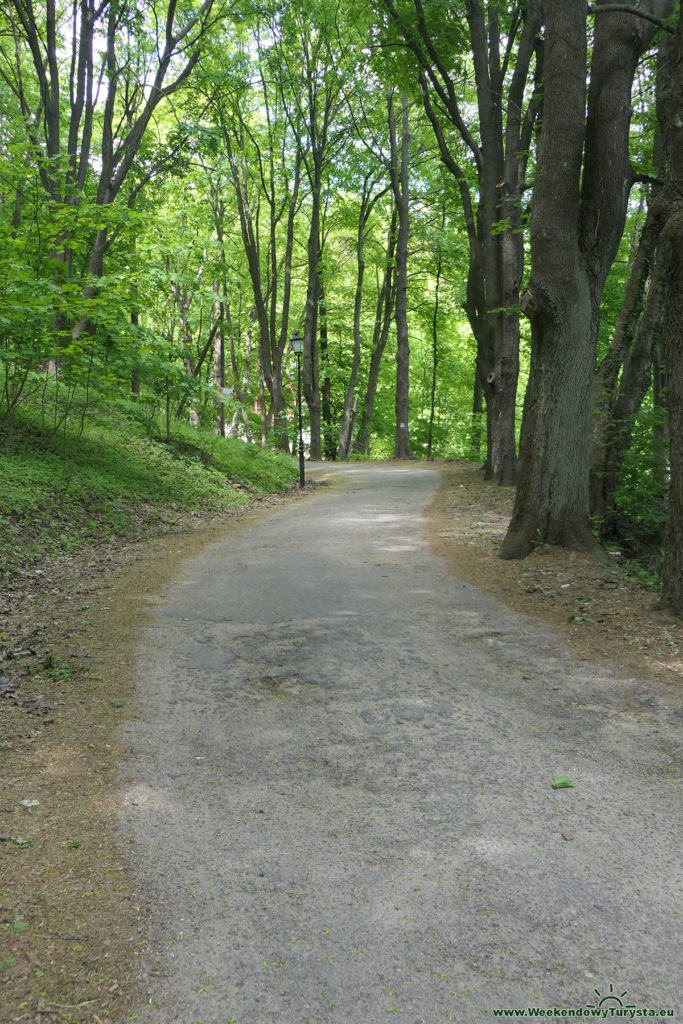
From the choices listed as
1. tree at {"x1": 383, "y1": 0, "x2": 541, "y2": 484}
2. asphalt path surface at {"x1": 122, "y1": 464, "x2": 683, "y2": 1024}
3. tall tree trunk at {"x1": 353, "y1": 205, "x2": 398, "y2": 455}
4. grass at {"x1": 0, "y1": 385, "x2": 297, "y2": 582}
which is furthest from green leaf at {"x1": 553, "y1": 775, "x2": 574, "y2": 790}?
tall tree trunk at {"x1": 353, "y1": 205, "x2": 398, "y2": 455}

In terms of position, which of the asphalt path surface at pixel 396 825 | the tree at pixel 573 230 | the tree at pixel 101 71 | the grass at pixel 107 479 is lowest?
the asphalt path surface at pixel 396 825

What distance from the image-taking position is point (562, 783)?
3.58 meters

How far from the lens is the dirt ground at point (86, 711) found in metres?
2.39

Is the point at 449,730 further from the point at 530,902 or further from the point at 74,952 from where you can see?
the point at 74,952

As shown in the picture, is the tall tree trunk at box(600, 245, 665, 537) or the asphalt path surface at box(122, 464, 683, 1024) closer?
the asphalt path surface at box(122, 464, 683, 1024)

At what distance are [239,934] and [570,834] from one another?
1571 mm

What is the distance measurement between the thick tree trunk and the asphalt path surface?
2.65 metres

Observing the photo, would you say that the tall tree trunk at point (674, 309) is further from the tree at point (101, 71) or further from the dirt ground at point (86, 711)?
the tree at point (101, 71)

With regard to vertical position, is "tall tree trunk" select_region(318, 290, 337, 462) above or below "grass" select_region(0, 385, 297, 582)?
above

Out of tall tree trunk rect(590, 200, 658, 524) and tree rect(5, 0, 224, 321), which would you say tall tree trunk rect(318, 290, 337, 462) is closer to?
tree rect(5, 0, 224, 321)

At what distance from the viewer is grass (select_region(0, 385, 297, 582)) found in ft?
29.3

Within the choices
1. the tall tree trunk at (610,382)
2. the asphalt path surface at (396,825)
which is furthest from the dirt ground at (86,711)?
the tall tree trunk at (610,382)

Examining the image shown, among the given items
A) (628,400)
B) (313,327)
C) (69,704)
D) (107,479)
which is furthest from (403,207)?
(69,704)

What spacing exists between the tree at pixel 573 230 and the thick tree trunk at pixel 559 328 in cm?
1
